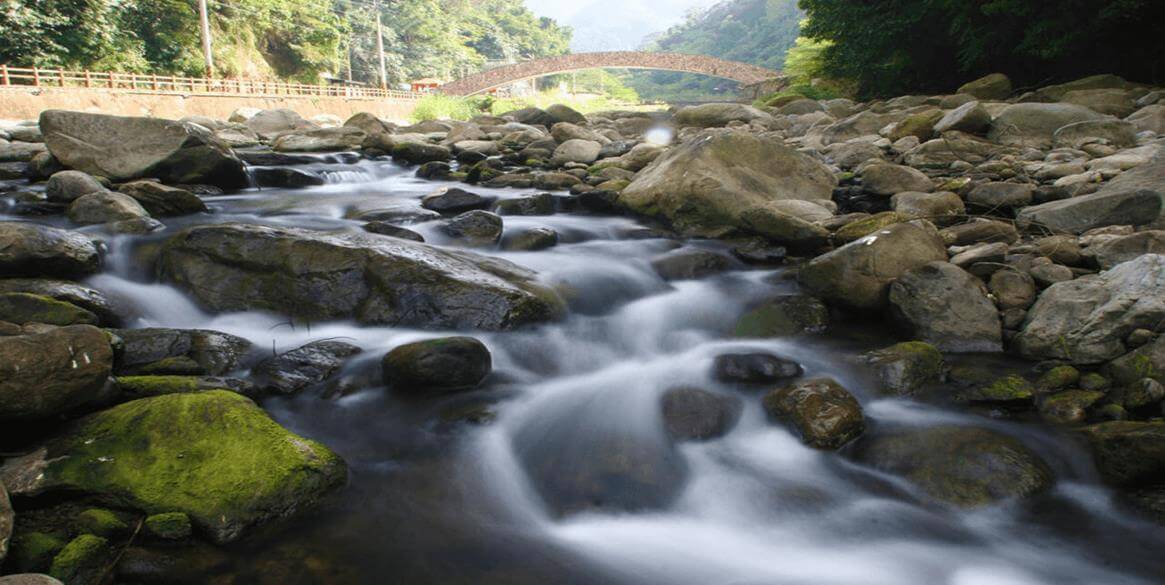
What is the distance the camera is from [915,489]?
2.79 m

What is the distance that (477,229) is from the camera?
5.86 meters

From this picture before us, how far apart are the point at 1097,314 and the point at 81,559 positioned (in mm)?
4502

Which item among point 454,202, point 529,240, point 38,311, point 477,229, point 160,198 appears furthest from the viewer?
point 454,202

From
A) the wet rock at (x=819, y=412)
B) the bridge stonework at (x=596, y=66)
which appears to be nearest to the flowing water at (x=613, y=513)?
the wet rock at (x=819, y=412)

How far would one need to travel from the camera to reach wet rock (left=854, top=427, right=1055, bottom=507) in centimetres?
271

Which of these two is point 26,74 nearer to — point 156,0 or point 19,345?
point 156,0

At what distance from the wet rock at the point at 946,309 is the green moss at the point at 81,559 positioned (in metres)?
4.08

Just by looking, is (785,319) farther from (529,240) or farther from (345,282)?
(345,282)

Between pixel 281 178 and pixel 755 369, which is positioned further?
pixel 281 178

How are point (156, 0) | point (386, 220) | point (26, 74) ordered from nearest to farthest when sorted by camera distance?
point (386, 220) < point (26, 74) < point (156, 0)

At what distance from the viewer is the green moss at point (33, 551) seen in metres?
1.92

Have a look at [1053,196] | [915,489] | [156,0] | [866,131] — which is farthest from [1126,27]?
[156,0]

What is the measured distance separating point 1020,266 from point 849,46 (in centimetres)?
1295

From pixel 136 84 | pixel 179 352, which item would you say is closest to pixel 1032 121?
pixel 179 352
